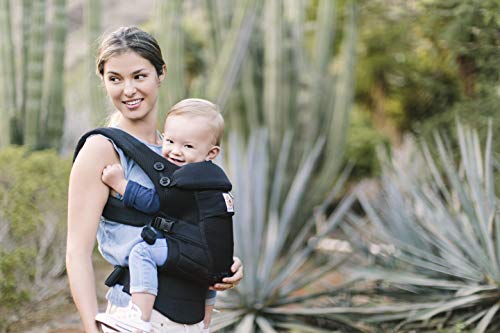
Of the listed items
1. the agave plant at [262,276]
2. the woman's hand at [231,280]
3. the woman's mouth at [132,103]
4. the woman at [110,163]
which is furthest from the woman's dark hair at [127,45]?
the agave plant at [262,276]

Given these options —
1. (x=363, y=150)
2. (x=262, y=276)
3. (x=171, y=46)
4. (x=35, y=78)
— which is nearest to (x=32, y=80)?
(x=35, y=78)

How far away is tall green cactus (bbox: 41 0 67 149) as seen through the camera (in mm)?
6030

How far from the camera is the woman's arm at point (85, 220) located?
186cm

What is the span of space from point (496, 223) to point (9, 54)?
421cm

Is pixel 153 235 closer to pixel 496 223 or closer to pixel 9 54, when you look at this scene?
pixel 496 223

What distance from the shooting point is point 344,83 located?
7645mm

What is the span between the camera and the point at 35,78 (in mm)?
6008

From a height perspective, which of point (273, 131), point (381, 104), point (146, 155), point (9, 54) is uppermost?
point (146, 155)

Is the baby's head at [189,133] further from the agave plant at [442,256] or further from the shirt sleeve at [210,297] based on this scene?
the agave plant at [442,256]

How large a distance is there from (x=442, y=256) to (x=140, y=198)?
10.9 feet

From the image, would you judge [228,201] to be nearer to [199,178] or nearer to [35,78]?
[199,178]

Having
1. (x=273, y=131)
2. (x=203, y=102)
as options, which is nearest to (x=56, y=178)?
(x=273, y=131)

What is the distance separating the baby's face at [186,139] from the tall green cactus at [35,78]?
421 cm

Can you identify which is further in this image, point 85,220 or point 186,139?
point 186,139
